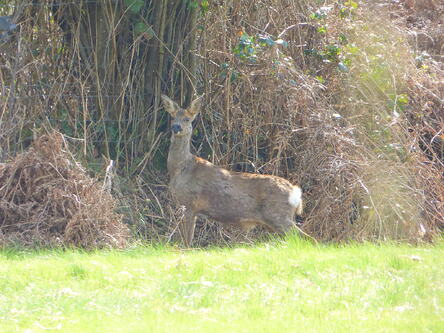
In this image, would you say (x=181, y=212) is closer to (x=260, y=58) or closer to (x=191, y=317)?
(x=260, y=58)

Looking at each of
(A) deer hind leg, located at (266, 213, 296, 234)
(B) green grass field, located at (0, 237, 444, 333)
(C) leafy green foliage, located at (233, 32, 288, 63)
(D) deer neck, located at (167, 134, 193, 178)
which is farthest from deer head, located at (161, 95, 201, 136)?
(B) green grass field, located at (0, 237, 444, 333)

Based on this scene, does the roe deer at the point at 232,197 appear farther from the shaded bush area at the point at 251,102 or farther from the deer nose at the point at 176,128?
the shaded bush area at the point at 251,102

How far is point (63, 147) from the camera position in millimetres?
10094

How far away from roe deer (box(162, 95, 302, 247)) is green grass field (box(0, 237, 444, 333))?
2.17 m

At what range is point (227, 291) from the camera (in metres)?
6.23

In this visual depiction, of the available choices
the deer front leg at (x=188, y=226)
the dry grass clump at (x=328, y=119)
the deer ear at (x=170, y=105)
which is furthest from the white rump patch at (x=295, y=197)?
the deer ear at (x=170, y=105)

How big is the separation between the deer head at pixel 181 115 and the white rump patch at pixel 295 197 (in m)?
1.72

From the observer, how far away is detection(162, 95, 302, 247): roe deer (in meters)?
10.1

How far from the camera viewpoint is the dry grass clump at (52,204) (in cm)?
891

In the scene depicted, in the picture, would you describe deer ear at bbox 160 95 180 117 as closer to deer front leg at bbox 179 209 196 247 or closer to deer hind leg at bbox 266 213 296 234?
deer front leg at bbox 179 209 196 247

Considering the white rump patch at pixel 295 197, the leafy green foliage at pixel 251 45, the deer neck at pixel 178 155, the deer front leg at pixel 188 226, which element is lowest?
the deer front leg at pixel 188 226

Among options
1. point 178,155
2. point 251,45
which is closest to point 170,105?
point 178,155


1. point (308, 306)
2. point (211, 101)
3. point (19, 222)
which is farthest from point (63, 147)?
point (308, 306)

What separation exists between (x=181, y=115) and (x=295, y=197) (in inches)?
76.2
